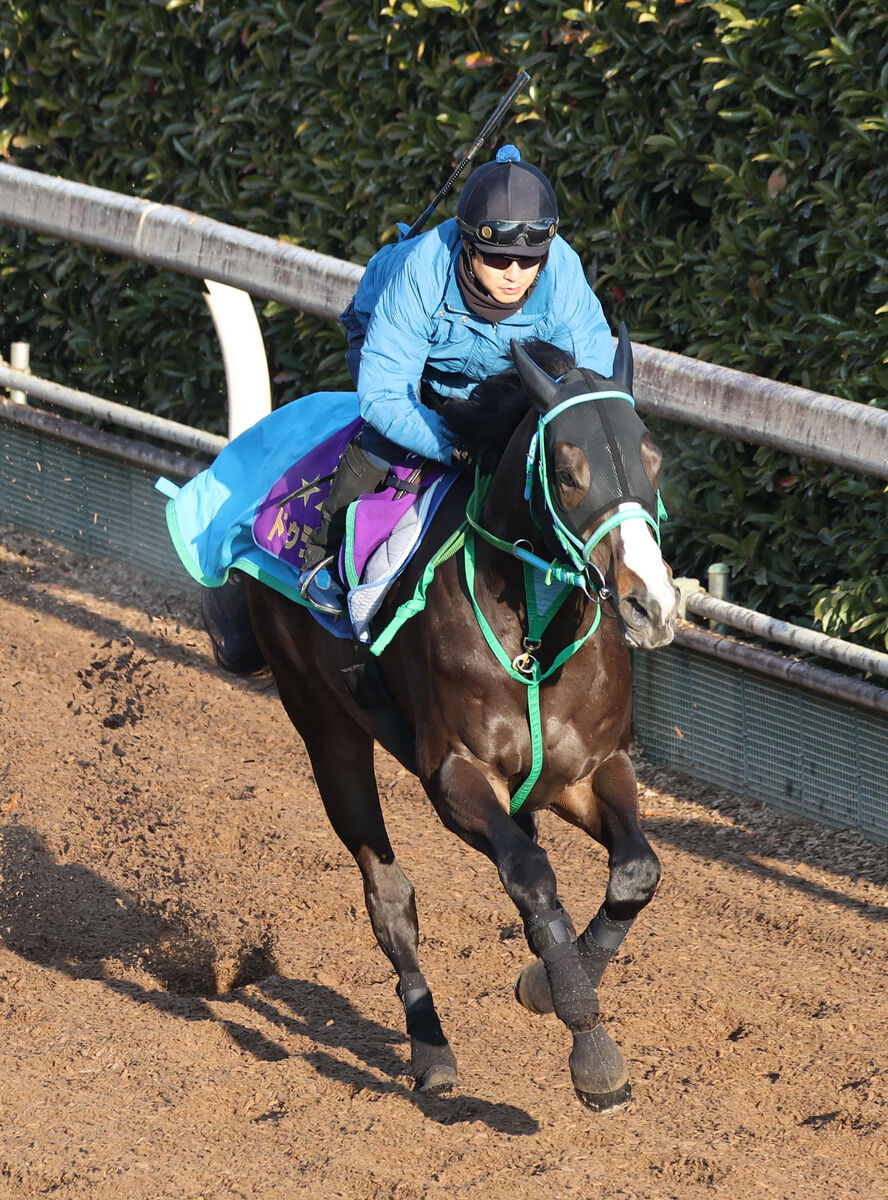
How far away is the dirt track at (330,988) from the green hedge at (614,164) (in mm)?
1115

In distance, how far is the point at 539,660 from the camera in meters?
4.23

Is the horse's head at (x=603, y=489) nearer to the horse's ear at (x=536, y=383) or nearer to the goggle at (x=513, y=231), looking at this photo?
the horse's ear at (x=536, y=383)

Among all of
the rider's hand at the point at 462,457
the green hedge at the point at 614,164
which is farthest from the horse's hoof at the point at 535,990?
the green hedge at the point at 614,164

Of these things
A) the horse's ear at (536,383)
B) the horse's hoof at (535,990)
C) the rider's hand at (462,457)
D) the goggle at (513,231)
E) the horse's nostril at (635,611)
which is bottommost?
the horse's hoof at (535,990)

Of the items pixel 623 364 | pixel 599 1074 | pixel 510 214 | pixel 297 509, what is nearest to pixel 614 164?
pixel 297 509

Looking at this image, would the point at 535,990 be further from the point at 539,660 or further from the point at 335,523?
the point at 335,523

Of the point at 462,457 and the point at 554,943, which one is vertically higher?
the point at 462,457

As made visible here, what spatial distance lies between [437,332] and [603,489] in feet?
3.03

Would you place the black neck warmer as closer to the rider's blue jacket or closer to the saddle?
the rider's blue jacket

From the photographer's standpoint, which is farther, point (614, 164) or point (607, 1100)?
point (614, 164)

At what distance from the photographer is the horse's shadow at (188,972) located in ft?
15.6

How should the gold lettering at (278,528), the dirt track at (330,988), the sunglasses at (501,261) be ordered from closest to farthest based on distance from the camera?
the dirt track at (330,988), the sunglasses at (501,261), the gold lettering at (278,528)

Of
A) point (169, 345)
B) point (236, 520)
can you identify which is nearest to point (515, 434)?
point (236, 520)

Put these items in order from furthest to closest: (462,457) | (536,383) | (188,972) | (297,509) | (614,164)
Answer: (614,164) → (188,972) → (297,509) → (462,457) → (536,383)
